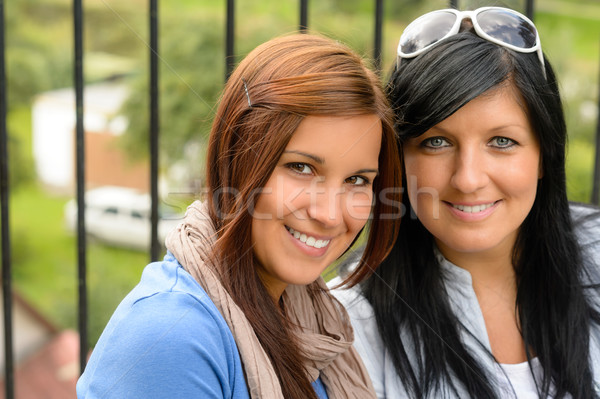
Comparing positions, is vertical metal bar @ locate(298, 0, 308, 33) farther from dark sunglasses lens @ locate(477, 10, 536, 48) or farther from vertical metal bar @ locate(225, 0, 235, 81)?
dark sunglasses lens @ locate(477, 10, 536, 48)

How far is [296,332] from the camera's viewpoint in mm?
1706

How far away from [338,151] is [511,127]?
1.82 ft

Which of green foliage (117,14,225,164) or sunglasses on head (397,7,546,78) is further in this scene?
green foliage (117,14,225,164)

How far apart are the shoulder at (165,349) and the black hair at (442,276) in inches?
28.3

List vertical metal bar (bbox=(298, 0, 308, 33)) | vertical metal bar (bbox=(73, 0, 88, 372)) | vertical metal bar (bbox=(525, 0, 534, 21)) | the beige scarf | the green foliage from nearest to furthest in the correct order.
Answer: the beige scarf, vertical metal bar (bbox=(73, 0, 88, 372)), vertical metal bar (bbox=(298, 0, 308, 33)), vertical metal bar (bbox=(525, 0, 534, 21)), the green foliage

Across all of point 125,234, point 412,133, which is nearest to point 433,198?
point 412,133

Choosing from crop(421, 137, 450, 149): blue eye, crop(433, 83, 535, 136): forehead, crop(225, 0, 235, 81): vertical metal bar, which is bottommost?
crop(421, 137, 450, 149): blue eye

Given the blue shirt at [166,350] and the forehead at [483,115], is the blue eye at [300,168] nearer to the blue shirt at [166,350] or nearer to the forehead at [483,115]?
the blue shirt at [166,350]

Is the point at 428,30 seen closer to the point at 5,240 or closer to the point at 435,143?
the point at 435,143

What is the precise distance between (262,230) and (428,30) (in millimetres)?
770

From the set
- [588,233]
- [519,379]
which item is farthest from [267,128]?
[588,233]

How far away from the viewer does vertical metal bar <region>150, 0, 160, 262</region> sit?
6.89 feet

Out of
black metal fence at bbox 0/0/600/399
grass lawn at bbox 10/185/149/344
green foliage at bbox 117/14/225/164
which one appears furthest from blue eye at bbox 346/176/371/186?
grass lawn at bbox 10/185/149/344

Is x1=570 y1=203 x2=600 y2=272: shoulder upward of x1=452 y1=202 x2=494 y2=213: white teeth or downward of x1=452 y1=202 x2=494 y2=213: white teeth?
downward
